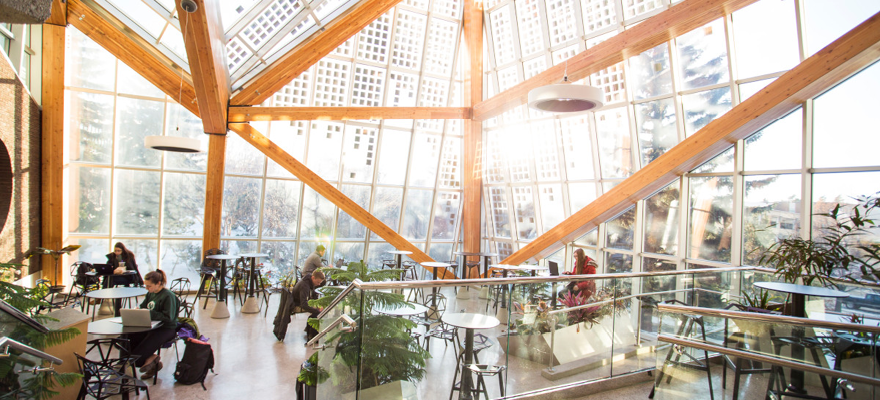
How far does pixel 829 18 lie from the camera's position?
20.3 feet

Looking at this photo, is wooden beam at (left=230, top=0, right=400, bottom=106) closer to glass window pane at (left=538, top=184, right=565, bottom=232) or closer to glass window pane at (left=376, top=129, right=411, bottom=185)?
glass window pane at (left=376, top=129, right=411, bottom=185)

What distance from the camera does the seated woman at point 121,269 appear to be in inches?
301

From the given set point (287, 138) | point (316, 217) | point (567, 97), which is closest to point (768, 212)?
point (567, 97)

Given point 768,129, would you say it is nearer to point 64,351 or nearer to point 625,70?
point 625,70

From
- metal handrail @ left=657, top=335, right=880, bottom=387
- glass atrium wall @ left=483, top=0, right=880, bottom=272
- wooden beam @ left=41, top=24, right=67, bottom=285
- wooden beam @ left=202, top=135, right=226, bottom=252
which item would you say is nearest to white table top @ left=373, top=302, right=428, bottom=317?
metal handrail @ left=657, top=335, right=880, bottom=387

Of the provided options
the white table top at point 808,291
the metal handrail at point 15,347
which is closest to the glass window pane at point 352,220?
the metal handrail at point 15,347

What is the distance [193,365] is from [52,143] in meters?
6.51

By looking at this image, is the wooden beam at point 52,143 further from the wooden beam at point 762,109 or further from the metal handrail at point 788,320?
the metal handrail at point 788,320

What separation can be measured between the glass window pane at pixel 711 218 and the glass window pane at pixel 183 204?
10148mm

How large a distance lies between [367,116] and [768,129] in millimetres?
7098

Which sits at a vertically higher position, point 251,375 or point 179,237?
point 179,237

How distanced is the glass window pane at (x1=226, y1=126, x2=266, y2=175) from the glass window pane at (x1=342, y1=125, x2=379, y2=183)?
6.55 ft

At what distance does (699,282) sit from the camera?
520 cm

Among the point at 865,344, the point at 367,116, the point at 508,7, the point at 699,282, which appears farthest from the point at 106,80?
the point at 865,344
